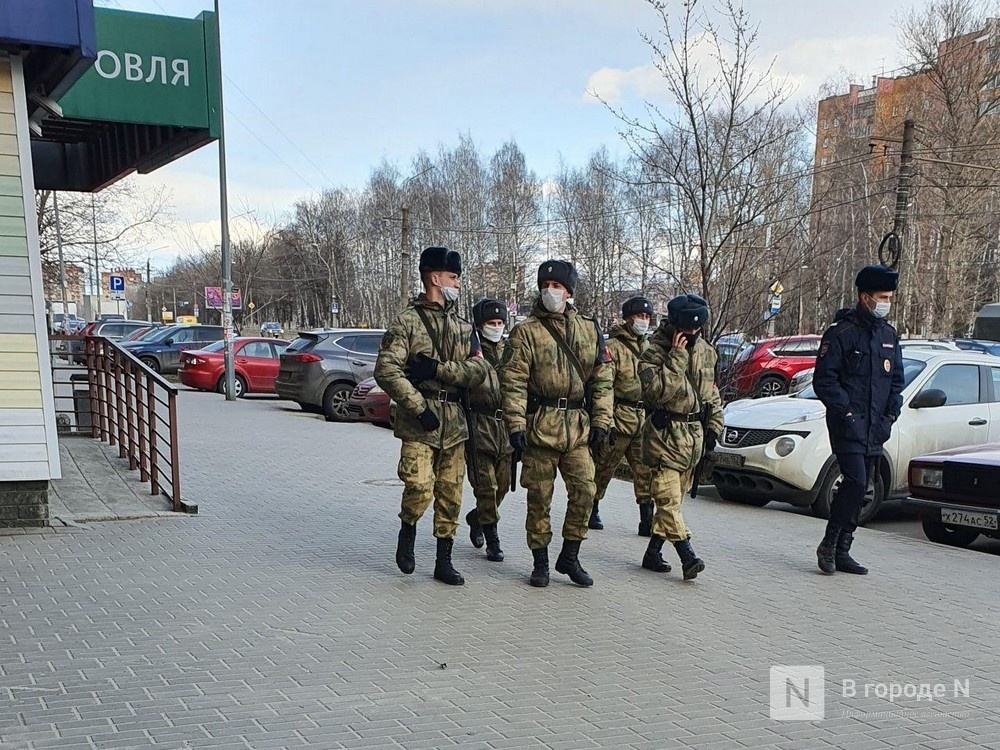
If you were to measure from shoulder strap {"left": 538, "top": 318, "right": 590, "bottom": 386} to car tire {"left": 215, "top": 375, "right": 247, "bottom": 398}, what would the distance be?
56.1ft

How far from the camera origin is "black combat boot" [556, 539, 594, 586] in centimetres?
570

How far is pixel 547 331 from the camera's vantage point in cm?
551

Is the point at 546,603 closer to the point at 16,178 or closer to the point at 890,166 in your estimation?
the point at 16,178

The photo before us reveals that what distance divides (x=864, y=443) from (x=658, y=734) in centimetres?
330

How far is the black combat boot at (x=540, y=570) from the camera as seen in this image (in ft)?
18.5

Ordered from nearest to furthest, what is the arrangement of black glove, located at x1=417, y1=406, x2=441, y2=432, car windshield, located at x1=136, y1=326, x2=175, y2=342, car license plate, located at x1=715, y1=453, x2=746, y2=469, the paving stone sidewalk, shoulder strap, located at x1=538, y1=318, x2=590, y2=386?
the paving stone sidewalk
black glove, located at x1=417, y1=406, x2=441, y2=432
shoulder strap, located at x1=538, y1=318, x2=590, y2=386
car license plate, located at x1=715, y1=453, x2=746, y2=469
car windshield, located at x1=136, y1=326, x2=175, y2=342

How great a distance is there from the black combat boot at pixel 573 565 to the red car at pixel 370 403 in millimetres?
9382

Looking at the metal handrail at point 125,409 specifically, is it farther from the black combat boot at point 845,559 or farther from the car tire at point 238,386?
the car tire at point 238,386

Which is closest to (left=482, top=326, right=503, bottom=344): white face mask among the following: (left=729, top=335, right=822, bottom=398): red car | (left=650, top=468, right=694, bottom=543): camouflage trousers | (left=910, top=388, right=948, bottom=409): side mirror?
(left=650, top=468, right=694, bottom=543): camouflage trousers

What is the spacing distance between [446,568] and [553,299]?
192 centimetres

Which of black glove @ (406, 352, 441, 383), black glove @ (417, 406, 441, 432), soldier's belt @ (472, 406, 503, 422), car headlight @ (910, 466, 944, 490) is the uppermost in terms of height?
black glove @ (406, 352, 441, 383)

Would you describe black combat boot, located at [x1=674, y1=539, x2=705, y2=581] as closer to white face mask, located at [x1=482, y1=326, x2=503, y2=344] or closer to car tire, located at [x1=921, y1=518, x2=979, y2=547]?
white face mask, located at [x1=482, y1=326, x2=503, y2=344]

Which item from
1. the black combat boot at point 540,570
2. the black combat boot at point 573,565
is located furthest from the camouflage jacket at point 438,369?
the black combat boot at point 573,565

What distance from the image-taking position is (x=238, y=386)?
21.3 m
